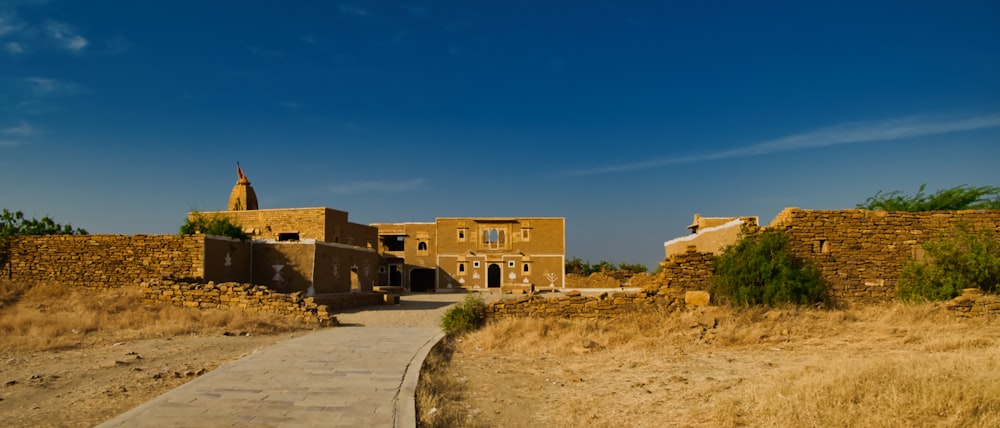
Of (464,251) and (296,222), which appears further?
(464,251)

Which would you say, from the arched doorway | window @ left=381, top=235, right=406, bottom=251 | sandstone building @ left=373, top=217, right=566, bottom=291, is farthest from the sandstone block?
window @ left=381, top=235, right=406, bottom=251

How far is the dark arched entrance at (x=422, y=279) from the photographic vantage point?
47.1 meters

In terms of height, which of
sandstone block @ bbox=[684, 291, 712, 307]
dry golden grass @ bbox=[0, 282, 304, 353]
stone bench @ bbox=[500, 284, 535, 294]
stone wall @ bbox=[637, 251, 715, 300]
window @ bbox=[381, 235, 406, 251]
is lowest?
stone bench @ bbox=[500, 284, 535, 294]

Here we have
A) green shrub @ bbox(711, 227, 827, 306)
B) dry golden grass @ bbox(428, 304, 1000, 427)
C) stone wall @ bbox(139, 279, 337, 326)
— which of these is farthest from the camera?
stone wall @ bbox(139, 279, 337, 326)

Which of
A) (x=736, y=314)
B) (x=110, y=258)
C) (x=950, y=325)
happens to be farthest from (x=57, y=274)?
(x=950, y=325)

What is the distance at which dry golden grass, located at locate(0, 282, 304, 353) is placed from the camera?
11664mm

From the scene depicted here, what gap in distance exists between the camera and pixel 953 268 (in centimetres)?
1357

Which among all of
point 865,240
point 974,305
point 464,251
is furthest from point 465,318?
point 464,251

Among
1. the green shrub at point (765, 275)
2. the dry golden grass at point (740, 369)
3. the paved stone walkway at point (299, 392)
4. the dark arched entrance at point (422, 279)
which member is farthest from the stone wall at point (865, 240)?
the dark arched entrance at point (422, 279)

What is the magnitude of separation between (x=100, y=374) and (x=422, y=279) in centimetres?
3912

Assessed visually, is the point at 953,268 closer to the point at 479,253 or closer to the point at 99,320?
the point at 99,320

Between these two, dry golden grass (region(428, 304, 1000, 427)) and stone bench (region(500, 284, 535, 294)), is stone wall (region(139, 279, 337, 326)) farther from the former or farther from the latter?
stone bench (region(500, 284, 535, 294))

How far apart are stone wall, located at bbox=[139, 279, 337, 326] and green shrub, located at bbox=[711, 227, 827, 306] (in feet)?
31.8

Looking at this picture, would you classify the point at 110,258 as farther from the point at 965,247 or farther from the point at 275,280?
the point at 965,247
